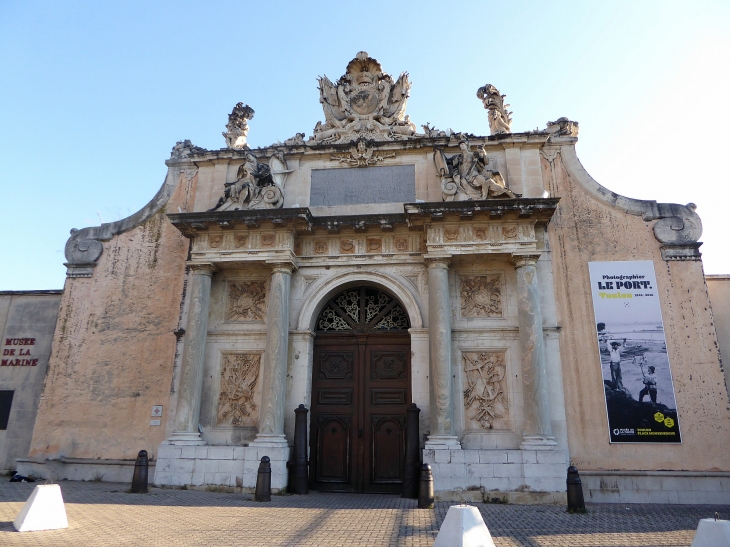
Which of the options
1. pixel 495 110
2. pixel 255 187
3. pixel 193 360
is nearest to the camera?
pixel 193 360

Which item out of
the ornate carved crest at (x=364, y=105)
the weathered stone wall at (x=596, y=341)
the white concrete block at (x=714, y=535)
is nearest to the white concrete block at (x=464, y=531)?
the white concrete block at (x=714, y=535)

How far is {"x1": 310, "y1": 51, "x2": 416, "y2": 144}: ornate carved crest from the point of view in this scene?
45.0 ft

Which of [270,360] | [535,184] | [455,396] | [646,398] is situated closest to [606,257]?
[535,184]

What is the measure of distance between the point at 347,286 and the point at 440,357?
9.70 feet

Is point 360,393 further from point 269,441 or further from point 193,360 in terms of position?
point 193,360

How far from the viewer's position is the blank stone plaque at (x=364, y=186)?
513 inches

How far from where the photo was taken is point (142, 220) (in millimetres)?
13930

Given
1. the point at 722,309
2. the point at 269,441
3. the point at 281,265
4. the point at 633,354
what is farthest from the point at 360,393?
the point at 722,309

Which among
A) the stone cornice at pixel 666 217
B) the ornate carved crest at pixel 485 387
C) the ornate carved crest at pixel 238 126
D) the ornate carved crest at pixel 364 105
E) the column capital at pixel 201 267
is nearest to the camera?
the ornate carved crest at pixel 485 387

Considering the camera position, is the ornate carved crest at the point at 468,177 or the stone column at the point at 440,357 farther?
the ornate carved crest at the point at 468,177

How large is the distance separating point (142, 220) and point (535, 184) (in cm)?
1027

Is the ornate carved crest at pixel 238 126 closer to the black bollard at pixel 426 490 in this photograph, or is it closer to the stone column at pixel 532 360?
the stone column at pixel 532 360

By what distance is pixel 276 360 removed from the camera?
11422 mm

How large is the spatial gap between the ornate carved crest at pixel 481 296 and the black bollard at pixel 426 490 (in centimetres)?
415
